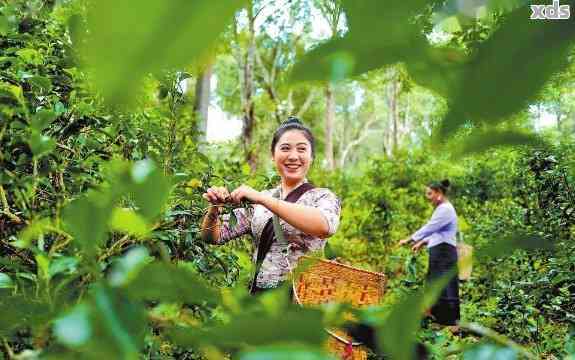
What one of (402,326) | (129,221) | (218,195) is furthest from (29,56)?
(402,326)

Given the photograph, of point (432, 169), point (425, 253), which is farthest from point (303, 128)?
point (432, 169)

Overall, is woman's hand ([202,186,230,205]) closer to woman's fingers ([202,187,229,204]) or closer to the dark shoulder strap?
woman's fingers ([202,187,229,204])

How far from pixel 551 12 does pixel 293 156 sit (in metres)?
2.25

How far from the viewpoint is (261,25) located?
43.9 feet

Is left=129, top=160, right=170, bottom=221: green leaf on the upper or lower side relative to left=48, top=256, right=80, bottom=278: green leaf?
upper

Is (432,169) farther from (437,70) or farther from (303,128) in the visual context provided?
(437,70)

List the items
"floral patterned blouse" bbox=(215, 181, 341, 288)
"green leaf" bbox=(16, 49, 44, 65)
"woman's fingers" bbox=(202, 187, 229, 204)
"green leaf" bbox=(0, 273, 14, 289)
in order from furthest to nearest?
"floral patterned blouse" bbox=(215, 181, 341, 288), "woman's fingers" bbox=(202, 187, 229, 204), "green leaf" bbox=(16, 49, 44, 65), "green leaf" bbox=(0, 273, 14, 289)

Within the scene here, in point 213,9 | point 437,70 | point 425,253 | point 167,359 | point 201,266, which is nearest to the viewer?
point 213,9

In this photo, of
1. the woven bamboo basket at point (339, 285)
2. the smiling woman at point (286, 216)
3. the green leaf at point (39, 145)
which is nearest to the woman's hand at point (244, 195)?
the smiling woman at point (286, 216)

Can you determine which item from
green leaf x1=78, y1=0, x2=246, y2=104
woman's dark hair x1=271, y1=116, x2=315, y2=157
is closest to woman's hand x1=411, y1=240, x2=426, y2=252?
woman's dark hair x1=271, y1=116, x2=315, y2=157

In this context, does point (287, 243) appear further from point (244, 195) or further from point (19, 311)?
point (19, 311)

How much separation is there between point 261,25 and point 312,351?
13589 millimetres

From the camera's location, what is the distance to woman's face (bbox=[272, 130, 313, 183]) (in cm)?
252

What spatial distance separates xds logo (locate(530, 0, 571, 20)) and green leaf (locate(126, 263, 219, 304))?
212mm
